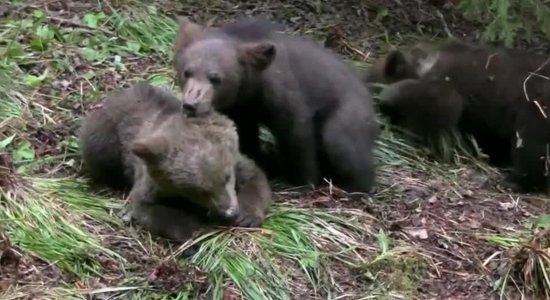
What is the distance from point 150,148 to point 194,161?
270 mm

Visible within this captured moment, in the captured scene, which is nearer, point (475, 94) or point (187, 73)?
point (187, 73)

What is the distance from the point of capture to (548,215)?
751 cm

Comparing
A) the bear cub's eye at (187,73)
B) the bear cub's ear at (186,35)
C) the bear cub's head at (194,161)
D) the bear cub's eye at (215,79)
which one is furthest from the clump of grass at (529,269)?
the bear cub's ear at (186,35)

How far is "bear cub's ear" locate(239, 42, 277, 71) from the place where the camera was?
23.2 ft

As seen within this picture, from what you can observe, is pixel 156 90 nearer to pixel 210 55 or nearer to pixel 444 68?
pixel 210 55

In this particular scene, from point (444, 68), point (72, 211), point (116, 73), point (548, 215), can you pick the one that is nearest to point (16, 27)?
point (116, 73)

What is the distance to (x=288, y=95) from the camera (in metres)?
7.17

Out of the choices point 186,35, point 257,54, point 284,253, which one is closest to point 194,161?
point 284,253

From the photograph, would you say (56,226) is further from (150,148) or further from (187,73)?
(187,73)

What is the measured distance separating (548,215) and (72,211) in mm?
3340

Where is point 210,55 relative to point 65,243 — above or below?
above

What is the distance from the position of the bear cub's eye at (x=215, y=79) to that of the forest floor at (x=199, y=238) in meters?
0.90

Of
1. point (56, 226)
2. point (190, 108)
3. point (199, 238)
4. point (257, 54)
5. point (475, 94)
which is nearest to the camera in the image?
point (199, 238)

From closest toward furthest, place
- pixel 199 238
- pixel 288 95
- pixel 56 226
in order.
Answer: pixel 199 238
pixel 56 226
pixel 288 95
